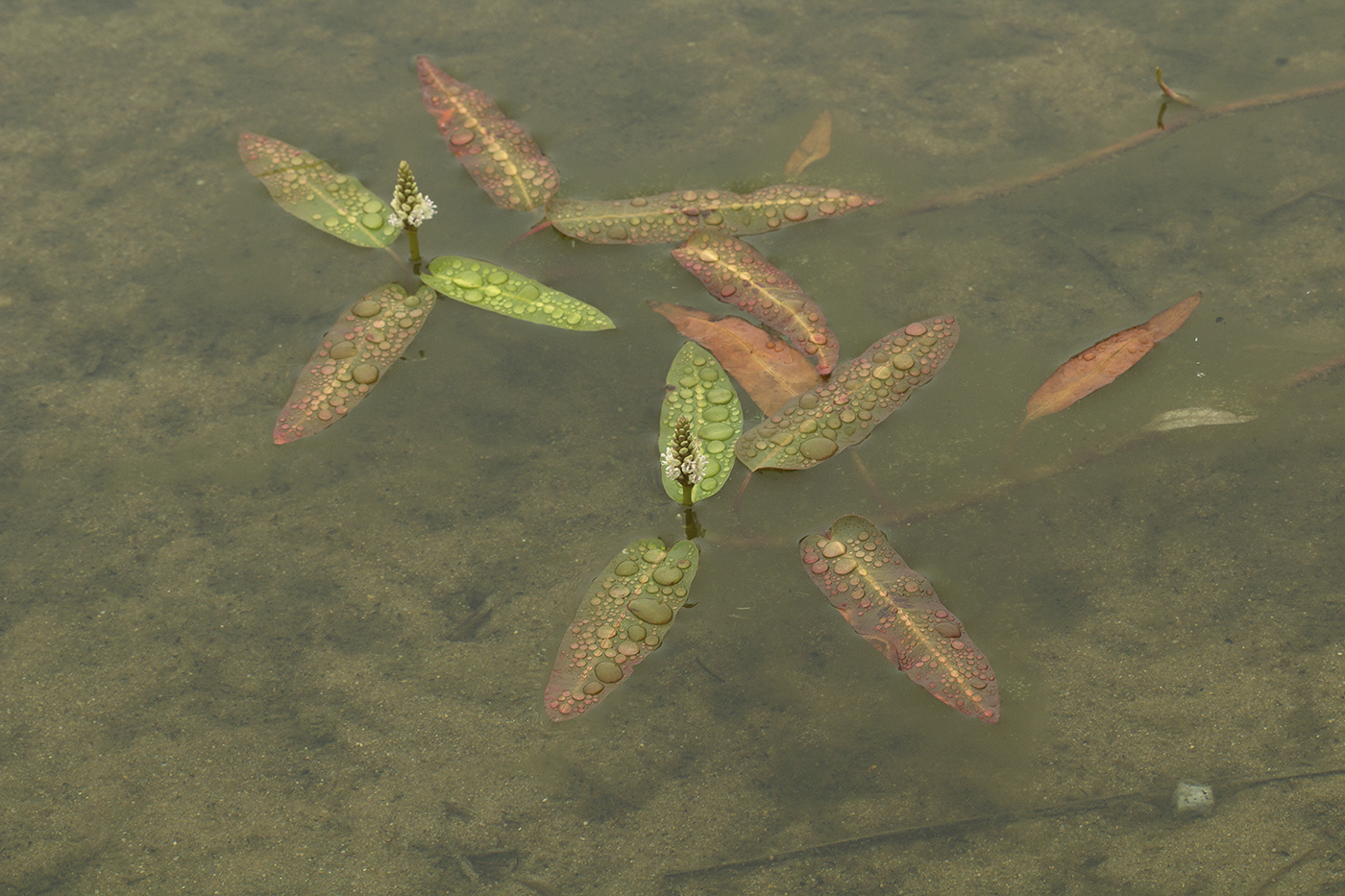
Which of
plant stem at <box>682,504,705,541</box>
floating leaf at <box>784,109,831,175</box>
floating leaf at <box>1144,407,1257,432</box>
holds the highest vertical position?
floating leaf at <box>784,109,831,175</box>

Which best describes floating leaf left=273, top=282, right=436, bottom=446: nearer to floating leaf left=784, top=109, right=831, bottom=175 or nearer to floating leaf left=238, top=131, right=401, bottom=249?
floating leaf left=238, top=131, right=401, bottom=249

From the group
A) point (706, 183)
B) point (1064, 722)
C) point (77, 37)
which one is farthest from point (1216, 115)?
point (77, 37)

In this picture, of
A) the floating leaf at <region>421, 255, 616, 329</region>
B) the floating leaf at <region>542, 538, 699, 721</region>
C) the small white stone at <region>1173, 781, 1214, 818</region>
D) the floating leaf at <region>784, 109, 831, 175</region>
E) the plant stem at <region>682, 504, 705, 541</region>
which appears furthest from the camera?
the floating leaf at <region>784, 109, 831, 175</region>

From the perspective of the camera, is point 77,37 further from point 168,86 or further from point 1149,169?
point 1149,169

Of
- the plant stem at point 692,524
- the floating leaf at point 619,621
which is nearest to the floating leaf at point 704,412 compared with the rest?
the plant stem at point 692,524

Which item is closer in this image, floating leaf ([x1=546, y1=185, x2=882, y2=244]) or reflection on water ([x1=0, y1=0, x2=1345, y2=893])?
reflection on water ([x1=0, y1=0, x2=1345, y2=893])

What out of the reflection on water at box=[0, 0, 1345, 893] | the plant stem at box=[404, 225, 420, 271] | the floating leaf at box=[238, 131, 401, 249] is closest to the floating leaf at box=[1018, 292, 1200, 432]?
the reflection on water at box=[0, 0, 1345, 893]

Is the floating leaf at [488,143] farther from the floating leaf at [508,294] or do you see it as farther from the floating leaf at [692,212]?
the floating leaf at [508,294]
